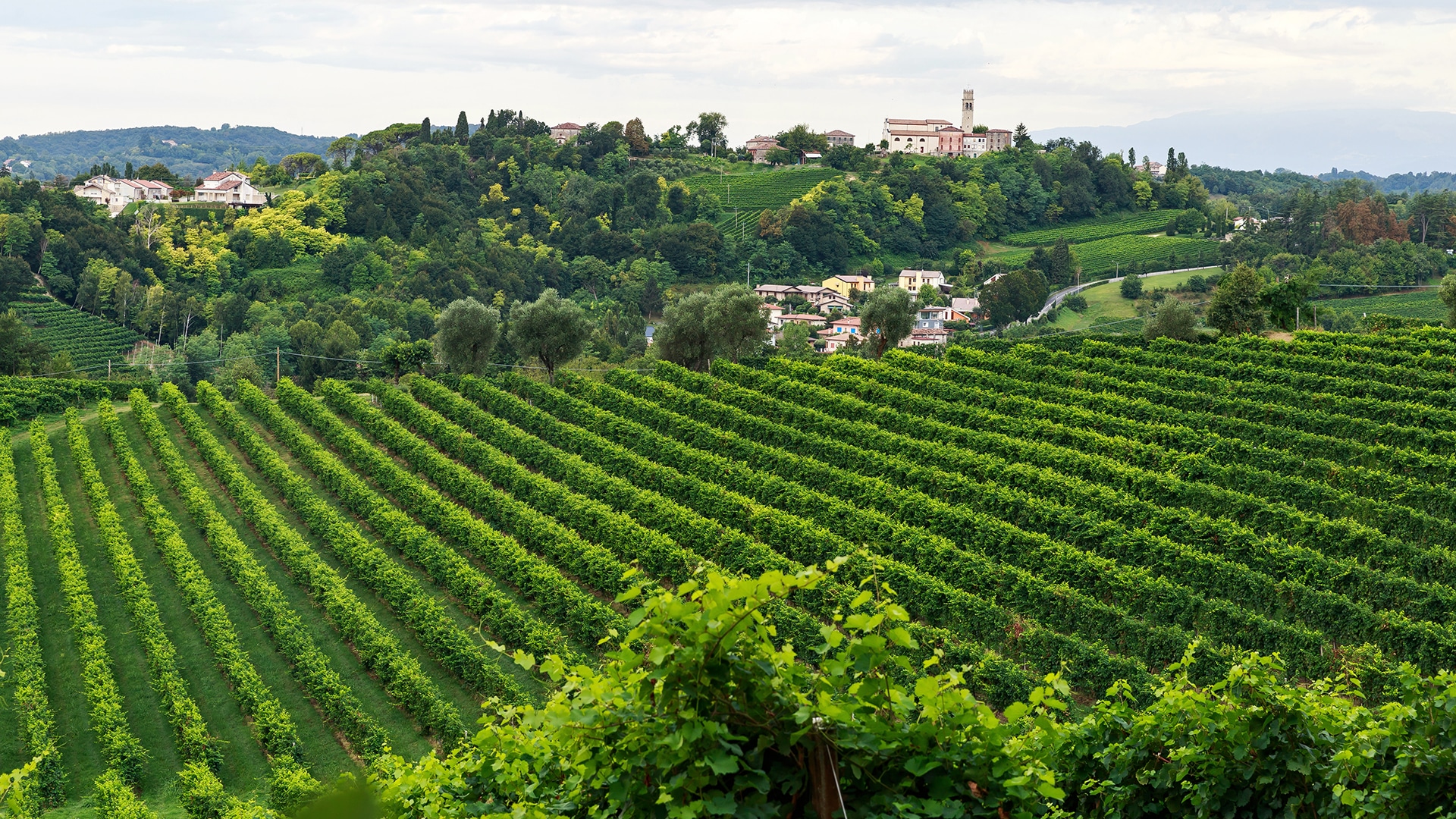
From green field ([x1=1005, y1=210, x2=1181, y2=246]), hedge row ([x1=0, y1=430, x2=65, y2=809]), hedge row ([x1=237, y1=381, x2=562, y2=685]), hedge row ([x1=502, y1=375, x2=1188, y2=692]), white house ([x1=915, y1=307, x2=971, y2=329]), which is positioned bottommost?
hedge row ([x1=0, y1=430, x2=65, y2=809])

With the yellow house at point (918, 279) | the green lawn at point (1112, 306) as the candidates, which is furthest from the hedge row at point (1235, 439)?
the yellow house at point (918, 279)

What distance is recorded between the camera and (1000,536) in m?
24.9

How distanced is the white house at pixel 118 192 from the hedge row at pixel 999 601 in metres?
108

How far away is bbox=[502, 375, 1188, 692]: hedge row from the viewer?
772 inches

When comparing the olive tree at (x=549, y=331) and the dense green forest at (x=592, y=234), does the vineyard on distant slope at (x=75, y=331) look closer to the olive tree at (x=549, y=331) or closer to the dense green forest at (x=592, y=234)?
the dense green forest at (x=592, y=234)

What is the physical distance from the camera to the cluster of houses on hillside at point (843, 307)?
79.6 metres

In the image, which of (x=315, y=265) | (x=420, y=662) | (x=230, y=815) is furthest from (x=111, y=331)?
(x=230, y=815)

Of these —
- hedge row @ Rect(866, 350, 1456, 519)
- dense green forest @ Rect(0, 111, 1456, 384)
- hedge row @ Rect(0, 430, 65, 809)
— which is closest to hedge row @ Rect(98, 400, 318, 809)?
hedge row @ Rect(0, 430, 65, 809)

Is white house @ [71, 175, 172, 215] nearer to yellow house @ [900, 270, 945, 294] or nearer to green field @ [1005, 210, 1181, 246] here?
yellow house @ [900, 270, 945, 294]

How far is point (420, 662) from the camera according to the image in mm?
22688

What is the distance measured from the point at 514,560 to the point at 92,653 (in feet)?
28.4

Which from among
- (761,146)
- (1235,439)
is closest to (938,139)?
(761,146)

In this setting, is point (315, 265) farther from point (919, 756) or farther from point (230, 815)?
point (919, 756)

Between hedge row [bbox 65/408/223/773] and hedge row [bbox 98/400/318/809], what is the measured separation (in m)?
0.70
